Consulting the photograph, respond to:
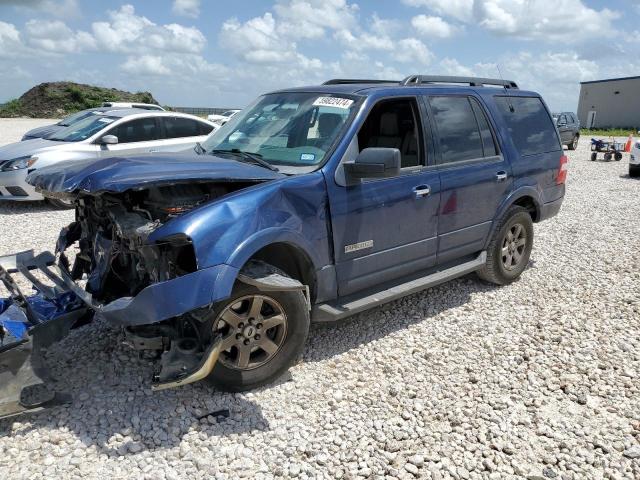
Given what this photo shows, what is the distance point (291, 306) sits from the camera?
3.71 meters

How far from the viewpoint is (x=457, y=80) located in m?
5.44

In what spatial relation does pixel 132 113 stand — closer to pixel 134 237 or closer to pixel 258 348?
pixel 134 237

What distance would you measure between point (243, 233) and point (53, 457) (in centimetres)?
167

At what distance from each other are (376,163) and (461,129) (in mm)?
1626

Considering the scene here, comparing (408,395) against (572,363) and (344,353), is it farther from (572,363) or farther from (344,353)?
(572,363)

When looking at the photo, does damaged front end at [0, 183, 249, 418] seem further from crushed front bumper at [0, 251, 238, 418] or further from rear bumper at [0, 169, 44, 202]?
rear bumper at [0, 169, 44, 202]

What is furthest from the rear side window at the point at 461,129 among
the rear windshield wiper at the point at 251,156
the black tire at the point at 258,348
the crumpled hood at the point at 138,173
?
the black tire at the point at 258,348

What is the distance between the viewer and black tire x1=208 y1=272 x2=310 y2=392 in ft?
11.4

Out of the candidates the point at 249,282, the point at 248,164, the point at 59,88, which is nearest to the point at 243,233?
the point at 249,282

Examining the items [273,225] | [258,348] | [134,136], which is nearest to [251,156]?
[273,225]

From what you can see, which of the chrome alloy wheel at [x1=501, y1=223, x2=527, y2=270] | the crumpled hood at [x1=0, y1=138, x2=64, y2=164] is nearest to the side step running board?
the chrome alloy wheel at [x1=501, y1=223, x2=527, y2=270]

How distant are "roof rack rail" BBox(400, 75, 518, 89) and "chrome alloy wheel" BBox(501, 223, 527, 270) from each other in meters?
1.55

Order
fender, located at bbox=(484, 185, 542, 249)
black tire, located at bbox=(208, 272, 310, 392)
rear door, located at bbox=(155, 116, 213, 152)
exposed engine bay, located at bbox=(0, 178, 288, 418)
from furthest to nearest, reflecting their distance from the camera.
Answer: rear door, located at bbox=(155, 116, 213, 152) → fender, located at bbox=(484, 185, 542, 249) → black tire, located at bbox=(208, 272, 310, 392) → exposed engine bay, located at bbox=(0, 178, 288, 418)

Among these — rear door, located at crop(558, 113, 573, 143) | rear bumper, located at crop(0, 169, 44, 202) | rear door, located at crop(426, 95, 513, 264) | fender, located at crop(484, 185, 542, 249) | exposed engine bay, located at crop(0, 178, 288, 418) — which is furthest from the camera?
rear door, located at crop(558, 113, 573, 143)
